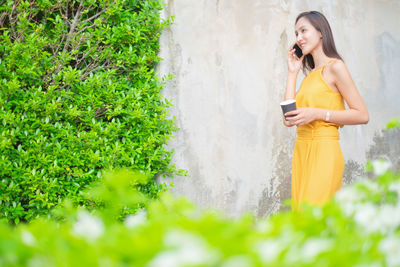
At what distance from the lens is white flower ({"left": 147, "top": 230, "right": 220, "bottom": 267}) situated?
0.38 m

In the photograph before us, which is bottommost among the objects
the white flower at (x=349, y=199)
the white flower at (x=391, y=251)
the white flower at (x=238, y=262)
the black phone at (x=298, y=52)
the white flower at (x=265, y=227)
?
the white flower at (x=238, y=262)

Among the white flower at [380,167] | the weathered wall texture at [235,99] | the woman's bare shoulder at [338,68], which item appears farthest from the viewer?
the weathered wall texture at [235,99]

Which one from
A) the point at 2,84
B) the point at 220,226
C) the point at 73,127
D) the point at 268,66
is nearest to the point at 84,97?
the point at 73,127

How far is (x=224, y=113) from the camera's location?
3779 millimetres

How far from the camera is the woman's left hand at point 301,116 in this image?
86.4 inches

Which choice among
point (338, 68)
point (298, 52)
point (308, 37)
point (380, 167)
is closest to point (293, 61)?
point (298, 52)

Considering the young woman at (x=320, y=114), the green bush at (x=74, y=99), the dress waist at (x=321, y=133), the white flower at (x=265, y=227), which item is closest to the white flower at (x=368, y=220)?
the white flower at (x=265, y=227)

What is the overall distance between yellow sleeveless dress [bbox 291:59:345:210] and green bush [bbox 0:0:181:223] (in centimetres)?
119

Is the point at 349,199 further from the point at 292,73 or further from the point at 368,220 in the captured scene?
the point at 292,73

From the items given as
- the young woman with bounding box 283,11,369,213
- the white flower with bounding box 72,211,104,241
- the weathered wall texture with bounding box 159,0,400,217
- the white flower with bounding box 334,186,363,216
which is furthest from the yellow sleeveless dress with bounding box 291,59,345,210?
the white flower with bounding box 72,211,104,241

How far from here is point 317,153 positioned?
2277 mm

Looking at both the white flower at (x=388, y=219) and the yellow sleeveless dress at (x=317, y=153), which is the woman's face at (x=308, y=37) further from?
the white flower at (x=388, y=219)

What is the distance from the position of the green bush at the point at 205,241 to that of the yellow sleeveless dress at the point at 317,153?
1.61 meters

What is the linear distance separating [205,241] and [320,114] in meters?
1.97
